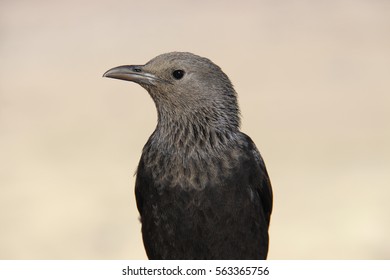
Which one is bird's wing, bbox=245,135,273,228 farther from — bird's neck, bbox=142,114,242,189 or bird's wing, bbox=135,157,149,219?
bird's wing, bbox=135,157,149,219

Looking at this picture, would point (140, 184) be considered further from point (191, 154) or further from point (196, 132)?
point (196, 132)

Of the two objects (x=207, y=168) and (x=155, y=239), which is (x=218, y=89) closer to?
(x=207, y=168)

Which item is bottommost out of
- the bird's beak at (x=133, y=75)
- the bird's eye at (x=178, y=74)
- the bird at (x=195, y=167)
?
the bird at (x=195, y=167)

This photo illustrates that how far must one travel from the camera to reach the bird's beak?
6379mm

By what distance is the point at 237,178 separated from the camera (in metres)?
6.29

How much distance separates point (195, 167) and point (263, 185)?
0.74m

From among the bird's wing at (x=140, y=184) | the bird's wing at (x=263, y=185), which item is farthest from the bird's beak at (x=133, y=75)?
the bird's wing at (x=263, y=185)

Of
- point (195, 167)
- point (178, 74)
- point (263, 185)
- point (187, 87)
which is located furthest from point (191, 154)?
point (263, 185)

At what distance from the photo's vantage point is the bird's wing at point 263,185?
6.55 m

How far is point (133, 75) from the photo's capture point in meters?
6.40

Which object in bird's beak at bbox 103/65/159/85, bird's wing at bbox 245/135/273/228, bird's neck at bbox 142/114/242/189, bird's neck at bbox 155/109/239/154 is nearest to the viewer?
bird's neck at bbox 142/114/242/189

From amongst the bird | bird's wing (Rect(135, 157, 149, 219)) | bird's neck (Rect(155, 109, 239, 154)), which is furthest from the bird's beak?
bird's wing (Rect(135, 157, 149, 219))

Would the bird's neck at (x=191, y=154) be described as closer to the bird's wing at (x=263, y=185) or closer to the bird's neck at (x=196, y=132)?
the bird's neck at (x=196, y=132)
